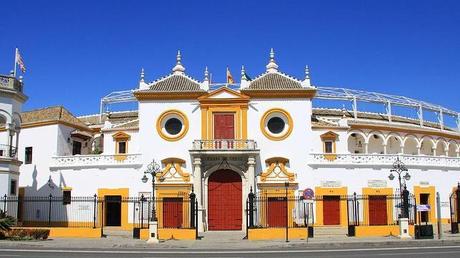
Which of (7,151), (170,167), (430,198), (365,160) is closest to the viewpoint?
(7,151)

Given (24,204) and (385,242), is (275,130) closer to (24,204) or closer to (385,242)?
(385,242)

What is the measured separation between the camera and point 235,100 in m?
36.8

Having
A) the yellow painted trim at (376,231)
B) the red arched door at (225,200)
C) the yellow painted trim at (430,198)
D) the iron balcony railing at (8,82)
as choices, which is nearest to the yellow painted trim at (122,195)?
the red arched door at (225,200)

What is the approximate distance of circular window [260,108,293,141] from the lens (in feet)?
121

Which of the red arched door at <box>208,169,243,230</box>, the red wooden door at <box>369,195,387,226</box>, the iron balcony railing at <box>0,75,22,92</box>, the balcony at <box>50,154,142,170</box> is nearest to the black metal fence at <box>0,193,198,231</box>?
the red arched door at <box>208,169,243,230</box>

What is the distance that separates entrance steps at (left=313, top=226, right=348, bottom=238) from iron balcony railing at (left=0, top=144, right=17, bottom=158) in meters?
19.5

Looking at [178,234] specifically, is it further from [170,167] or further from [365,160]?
[365,160]

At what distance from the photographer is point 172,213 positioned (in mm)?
36156

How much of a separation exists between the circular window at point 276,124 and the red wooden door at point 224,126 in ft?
6.81

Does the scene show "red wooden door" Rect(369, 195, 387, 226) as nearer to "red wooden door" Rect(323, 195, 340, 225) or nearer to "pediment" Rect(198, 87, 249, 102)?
"red wooden door" Rect(323, 195, 340, 225)

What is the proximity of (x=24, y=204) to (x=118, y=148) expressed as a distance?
783cm

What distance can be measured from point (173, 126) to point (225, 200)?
6366 millimetres

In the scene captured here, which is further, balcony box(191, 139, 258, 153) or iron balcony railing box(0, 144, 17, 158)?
balcony box(191, 139, 258, 153)

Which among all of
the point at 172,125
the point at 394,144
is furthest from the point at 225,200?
the point at 394,144
